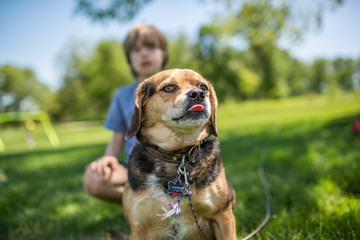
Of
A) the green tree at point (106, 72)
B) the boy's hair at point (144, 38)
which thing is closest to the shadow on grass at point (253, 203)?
the boy's hair at point (144, 38)

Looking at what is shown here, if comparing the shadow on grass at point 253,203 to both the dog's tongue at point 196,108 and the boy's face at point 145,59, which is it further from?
the boy's face at point 145,59

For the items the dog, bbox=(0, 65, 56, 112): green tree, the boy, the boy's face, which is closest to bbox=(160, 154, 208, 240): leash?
the dog

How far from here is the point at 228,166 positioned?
5.25 metres

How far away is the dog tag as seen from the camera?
173 centimetres

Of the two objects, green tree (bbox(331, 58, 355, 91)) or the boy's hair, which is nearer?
the boy's hair

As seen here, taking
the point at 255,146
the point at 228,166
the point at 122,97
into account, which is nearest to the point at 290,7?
the point at 255,146

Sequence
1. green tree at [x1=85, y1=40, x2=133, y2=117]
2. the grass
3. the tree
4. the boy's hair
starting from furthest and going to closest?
green tree at [x1=85, y1=40, x2=133, y2=117] → the tree → the boy's hair → the grass

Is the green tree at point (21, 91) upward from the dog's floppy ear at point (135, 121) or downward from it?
downward

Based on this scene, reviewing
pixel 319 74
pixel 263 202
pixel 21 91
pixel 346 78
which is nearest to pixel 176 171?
pixel 263 202

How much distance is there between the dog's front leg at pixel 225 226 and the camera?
5.84 ft

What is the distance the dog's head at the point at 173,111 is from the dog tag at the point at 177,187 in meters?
0.34

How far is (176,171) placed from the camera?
6.24ft

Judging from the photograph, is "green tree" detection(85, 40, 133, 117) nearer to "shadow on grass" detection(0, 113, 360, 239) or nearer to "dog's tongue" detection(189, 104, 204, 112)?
"shadow on grass" detection(0, 113, 360, 239)

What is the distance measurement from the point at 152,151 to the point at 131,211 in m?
0.50
